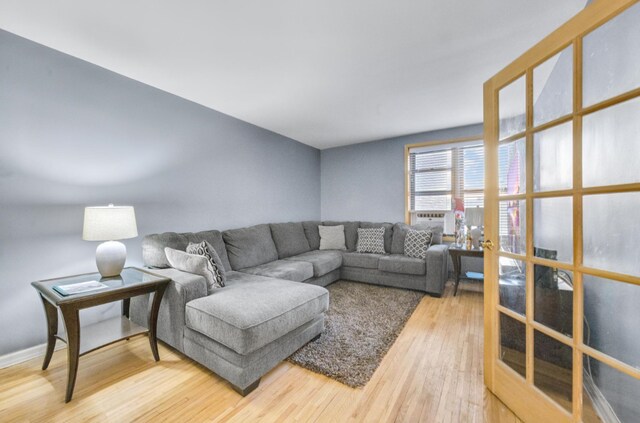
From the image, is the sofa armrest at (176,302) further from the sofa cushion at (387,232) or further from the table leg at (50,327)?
the sofa cushion at (387,232)

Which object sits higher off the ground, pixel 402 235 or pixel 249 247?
pixel 402 235

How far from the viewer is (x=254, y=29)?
176cm

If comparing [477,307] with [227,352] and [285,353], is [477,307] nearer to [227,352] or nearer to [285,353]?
[285,353]

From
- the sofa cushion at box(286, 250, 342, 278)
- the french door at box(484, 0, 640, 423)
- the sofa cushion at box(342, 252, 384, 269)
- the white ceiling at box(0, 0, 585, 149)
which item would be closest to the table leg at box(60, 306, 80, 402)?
the white ceiling at box(0, 0, 585, 149)

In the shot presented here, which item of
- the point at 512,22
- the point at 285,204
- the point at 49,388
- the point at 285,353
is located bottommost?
the point at 49,388

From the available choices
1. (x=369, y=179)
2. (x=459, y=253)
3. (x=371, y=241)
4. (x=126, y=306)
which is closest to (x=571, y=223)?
(x=459, y=253)

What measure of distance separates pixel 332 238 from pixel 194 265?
257 centimetres

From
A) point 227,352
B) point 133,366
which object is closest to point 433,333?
point 227,352

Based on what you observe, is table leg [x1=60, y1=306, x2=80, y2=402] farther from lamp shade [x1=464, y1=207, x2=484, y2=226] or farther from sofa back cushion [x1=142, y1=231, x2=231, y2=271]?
lamp shade [x1=464, y1=207, x2=484, y2=226]

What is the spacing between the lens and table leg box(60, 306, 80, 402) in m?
1.47

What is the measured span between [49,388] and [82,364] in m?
0.25

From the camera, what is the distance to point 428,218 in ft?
14.0

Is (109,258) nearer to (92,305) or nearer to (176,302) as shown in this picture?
(92,305)

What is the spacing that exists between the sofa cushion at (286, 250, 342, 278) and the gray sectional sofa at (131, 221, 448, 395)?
0.04 feet
